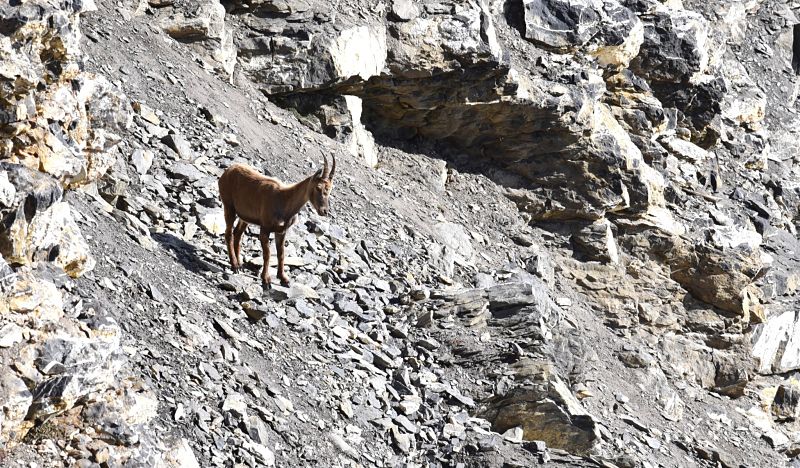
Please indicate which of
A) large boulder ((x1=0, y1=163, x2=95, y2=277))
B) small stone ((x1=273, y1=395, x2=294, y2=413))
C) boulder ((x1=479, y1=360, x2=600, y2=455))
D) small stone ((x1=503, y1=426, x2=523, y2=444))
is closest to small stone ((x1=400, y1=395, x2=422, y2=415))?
boulder ((x1=479, y1=360, x2=600, y2=455))

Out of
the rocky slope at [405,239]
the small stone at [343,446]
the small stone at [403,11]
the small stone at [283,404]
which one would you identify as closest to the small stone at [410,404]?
the rocky slope at [405,239]

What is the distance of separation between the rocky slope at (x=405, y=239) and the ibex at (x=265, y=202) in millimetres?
498

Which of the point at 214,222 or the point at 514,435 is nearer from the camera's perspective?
the point at 514,435

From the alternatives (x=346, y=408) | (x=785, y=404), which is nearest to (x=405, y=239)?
(x=346, y=408)

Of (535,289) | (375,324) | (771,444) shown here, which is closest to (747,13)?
(771,444)

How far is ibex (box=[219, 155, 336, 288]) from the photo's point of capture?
14.2 metres

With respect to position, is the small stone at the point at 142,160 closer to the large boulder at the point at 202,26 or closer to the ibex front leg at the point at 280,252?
the ibex front leg at the point at 280,252

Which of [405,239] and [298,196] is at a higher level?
[298,196]

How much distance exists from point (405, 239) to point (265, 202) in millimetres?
5690

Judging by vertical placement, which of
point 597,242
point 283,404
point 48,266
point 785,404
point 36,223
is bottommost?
point 785,404

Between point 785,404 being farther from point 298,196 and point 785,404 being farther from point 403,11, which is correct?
point 298,196

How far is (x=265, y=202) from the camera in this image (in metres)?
14.4

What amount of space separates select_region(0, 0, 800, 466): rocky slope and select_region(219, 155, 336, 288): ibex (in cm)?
50

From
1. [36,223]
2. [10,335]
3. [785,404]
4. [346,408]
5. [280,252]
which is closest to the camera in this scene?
[10,335]
